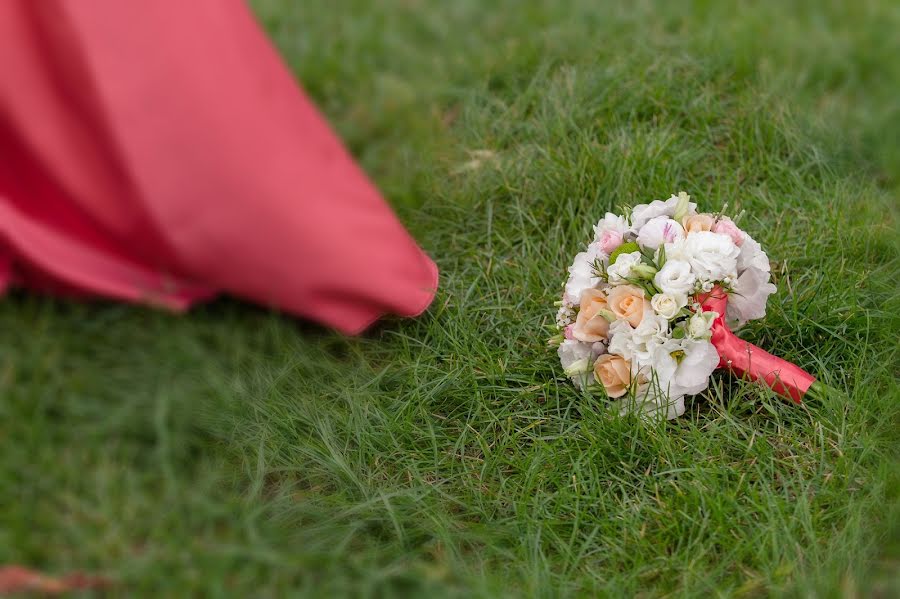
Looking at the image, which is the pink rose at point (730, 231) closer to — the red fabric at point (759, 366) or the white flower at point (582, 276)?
the red fabric at point (759, 366)

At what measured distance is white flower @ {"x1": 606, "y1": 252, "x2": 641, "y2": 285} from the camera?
1.63m

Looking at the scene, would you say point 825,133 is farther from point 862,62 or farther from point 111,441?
point 111,441

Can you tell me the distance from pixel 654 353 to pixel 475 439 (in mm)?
393

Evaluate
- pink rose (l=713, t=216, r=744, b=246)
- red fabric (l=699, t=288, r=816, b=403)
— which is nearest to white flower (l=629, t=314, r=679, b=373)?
red fabric (l=699, t=288, r=816, b=403)

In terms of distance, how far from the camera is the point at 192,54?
172 cm

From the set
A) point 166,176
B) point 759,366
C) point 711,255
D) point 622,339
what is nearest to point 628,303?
point 622,339

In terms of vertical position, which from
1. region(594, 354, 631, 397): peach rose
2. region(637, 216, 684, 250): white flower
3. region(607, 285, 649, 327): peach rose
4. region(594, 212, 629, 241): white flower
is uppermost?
region(637, 216, 684, 250): white flower

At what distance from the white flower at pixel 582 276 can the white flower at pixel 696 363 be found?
214 millimetres

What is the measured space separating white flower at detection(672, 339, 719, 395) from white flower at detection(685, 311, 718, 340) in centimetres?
2

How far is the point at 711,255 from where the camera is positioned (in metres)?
1.60

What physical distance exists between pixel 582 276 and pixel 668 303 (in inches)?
7.6

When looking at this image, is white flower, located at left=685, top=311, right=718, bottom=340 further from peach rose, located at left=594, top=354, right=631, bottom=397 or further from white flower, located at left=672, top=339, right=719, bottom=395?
peach rose, located at left=594, top=354, right=631, bottom=397

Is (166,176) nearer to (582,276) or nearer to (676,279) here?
(582,276)

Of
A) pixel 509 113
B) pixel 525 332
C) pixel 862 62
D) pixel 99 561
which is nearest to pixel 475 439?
pixel 525 332
